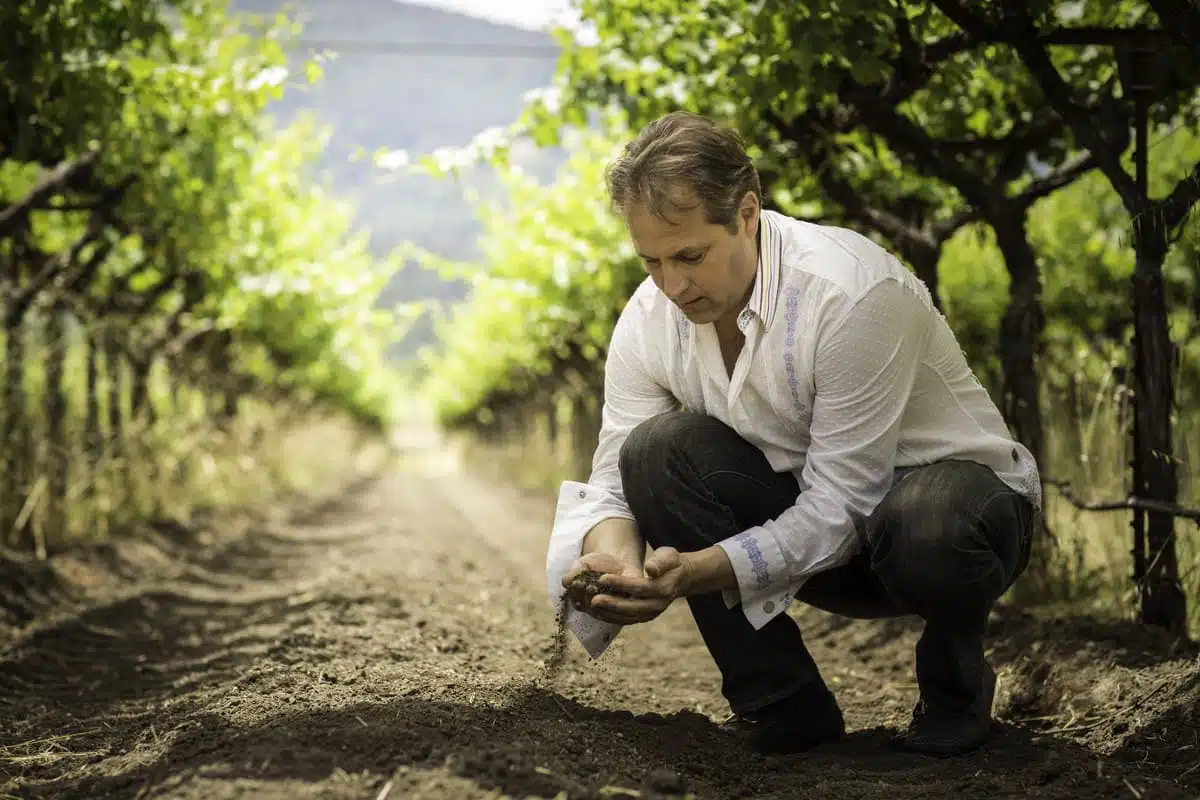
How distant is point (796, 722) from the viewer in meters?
2.62

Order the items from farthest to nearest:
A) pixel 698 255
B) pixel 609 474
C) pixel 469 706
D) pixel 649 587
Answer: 1. pixel 609 474
2. pixel 469 706
3. pixel 698 255
4. pixel 649 587

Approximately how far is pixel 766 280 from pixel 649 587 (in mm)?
715

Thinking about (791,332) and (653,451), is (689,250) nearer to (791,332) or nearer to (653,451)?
(791,332)

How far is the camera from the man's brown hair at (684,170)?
2311 mm

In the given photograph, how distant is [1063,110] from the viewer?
355 cm

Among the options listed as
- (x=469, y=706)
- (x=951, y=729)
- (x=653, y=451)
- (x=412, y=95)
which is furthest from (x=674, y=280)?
(x=412, y=95)

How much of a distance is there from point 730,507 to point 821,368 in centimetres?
44

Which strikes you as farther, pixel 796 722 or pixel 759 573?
pixel 796 722

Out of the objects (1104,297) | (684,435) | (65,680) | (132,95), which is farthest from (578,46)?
(1104,297)

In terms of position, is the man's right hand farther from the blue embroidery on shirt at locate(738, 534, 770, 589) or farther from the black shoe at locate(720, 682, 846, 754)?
the black shoe at locate(720, 682, 846, 754)

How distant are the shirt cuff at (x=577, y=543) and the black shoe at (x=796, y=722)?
1.29 ft

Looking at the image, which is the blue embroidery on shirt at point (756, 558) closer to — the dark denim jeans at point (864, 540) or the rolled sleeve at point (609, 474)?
the dark denim jeans at point (864, 540)

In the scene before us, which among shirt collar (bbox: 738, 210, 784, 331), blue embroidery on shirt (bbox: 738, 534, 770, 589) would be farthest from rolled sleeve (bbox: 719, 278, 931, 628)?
shirt collar (bbox: 738, 210, 784, 331)

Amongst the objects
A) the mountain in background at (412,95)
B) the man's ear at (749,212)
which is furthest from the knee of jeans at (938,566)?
the mountain in background at (412,95)
